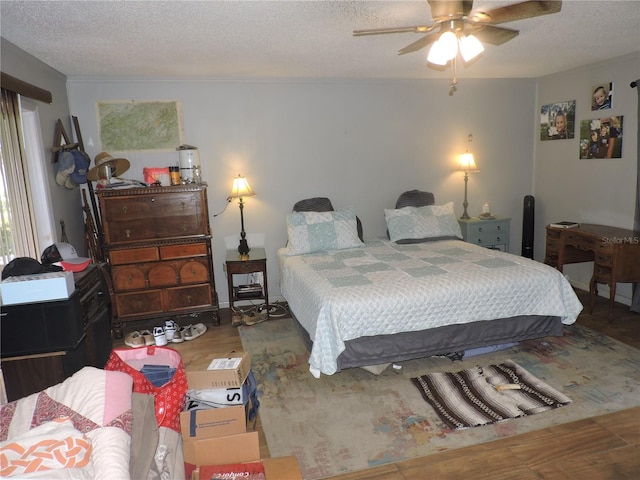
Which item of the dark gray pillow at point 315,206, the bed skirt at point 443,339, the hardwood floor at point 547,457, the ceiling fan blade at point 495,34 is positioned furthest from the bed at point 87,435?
the dark gray pillow at point 315,206

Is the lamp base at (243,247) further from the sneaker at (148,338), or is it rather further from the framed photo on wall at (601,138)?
the framed photo on wall at (601,138)

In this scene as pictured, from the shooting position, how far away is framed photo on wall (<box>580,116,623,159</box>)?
417cm

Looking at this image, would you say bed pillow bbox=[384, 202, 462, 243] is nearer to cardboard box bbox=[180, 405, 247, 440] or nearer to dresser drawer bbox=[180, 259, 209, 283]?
dresser drawer bbox=[180, 259, 209, 283]

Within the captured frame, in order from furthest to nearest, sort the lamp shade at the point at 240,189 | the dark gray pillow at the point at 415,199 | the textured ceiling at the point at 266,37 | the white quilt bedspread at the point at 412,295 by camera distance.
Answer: the dark gray pillow at the point at 415,199
the lamp shade at the point at 240,189
the white quilt bedspread at the point at 412,295
the textured ceiling at the point at 266,37

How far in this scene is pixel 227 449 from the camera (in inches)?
72.8

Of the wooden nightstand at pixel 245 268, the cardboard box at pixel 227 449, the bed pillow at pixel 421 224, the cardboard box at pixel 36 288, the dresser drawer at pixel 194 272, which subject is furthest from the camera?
the bed pillow at pixel 421 224

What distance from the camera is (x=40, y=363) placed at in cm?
229

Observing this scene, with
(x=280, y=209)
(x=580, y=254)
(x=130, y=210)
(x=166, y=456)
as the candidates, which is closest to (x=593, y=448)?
(x=166, y=456)

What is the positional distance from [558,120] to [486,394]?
3480 mm

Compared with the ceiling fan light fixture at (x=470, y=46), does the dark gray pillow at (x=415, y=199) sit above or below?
below

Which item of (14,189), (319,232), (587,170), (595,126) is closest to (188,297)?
(319,232)

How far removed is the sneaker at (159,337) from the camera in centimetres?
379

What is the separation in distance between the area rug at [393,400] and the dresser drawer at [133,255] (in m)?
1.21

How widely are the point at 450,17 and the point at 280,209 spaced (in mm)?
2868
